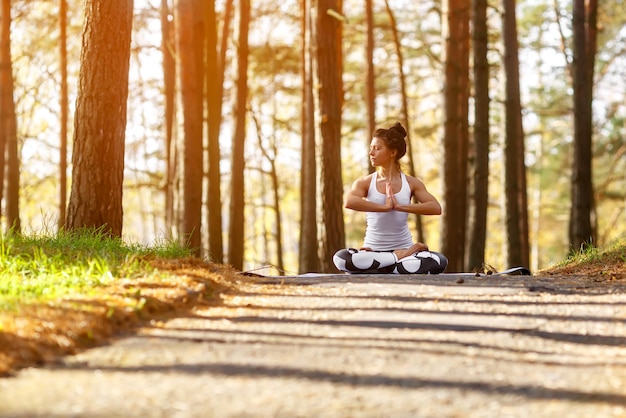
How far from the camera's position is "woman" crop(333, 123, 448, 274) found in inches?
409

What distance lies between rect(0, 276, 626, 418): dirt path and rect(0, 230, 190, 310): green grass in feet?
3.32

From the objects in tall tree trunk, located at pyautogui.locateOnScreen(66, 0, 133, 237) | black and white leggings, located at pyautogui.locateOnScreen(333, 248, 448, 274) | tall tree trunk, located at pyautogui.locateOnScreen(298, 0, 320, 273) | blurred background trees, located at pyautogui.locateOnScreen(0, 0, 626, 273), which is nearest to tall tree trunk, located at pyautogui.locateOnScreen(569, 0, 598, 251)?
blurred background trees, located at pyautogui.locateOnScreen(0, 0, 626, 273)

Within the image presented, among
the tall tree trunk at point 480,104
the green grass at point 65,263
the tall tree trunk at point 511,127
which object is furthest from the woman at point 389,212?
the tall tree trunk at point 480,104

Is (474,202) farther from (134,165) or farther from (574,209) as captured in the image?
(134,165)

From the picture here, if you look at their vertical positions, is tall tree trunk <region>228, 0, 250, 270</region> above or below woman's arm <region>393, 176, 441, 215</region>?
above

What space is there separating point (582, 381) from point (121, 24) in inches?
311

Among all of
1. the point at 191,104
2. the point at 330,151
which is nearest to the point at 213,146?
the point at 191,104

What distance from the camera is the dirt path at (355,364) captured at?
3.93 m

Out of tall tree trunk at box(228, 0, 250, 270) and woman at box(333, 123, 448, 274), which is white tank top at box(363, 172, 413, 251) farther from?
tall tree trunk at box(228, 0, 250, 270)

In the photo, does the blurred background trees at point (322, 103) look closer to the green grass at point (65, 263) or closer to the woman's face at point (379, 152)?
the green grass at point (65, 263)

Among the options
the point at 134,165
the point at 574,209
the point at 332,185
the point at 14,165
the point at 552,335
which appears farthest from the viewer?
the point at 134,165

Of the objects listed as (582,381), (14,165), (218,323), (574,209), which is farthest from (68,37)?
(582,381)

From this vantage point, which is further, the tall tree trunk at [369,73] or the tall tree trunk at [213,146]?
the tall tree trunk at [369,73]

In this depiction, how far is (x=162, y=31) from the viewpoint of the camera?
83.2 feet
